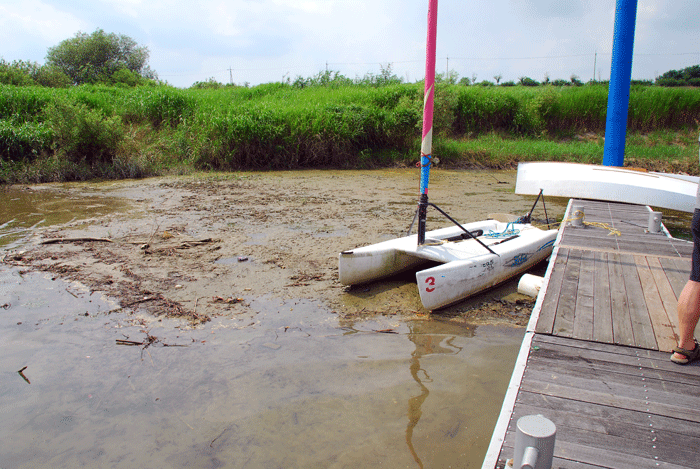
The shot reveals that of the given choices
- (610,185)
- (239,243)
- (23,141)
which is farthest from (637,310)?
(23,141)

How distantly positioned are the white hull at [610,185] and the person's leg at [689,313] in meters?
4.70

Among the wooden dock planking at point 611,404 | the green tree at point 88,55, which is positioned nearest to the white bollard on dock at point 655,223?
the wooden dock planking at point 611,404

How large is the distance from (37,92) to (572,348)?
17245mm

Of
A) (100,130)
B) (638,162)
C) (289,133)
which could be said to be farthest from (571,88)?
(100,130)

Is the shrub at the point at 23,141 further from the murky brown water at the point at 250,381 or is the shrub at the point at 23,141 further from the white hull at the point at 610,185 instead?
the white hull at the point at 610,185

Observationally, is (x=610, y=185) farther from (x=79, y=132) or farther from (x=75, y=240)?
(x=79, y=132)

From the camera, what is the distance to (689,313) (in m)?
2.59

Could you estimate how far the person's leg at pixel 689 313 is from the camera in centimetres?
257

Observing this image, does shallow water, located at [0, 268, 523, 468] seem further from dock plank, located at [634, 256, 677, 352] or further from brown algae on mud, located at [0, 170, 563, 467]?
dock plank, located at [634, 256, 677, 352]

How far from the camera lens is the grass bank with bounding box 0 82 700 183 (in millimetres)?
12047

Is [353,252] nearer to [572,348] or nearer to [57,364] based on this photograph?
[572,348]

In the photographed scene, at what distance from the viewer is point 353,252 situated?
15.7 feet

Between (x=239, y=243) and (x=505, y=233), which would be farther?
(x=239, y=243)

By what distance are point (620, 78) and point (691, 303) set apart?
23.3 feet
